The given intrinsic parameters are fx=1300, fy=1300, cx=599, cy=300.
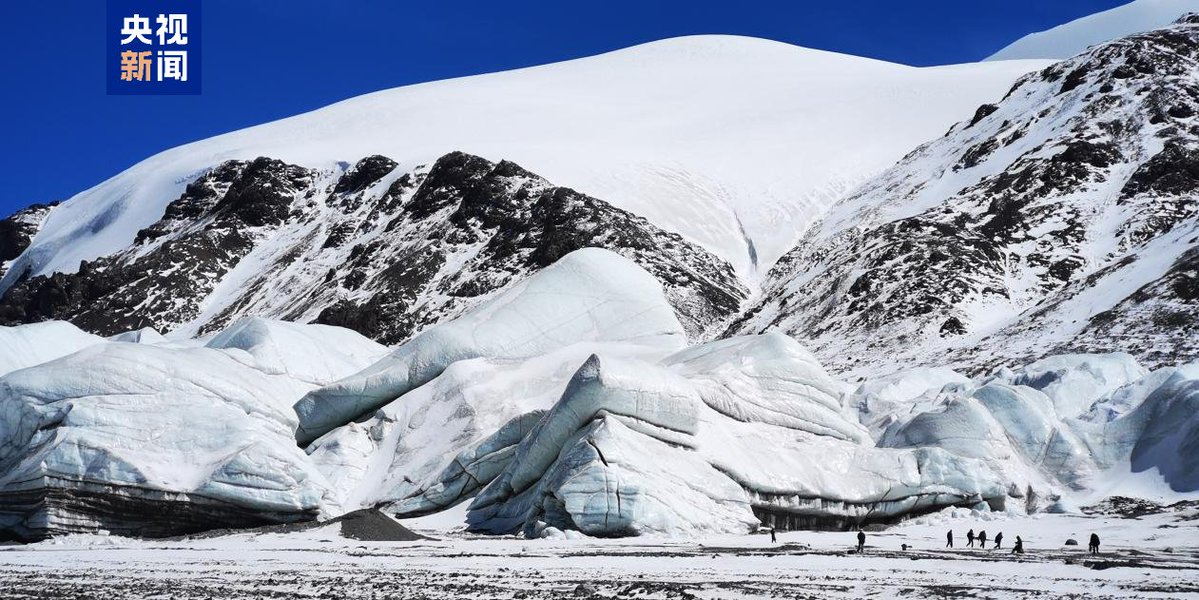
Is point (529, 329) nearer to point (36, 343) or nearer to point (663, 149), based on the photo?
point (36, 343)

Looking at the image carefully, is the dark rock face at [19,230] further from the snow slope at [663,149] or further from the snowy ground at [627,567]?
the snowy ground at [627,567]

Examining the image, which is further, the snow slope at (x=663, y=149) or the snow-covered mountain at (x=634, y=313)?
the snow slope at (x=663, y=149)

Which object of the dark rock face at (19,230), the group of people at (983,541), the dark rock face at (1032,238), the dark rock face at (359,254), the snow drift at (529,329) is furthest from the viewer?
the dark rock face at (19,230)

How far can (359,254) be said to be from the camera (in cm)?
13250

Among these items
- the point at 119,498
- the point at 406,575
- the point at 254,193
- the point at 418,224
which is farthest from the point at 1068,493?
the point at 254,193

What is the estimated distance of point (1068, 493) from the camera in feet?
162

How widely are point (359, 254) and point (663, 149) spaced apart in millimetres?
48717

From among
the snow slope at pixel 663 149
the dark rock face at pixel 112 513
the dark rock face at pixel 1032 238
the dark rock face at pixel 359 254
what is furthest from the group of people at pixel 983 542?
the snow slope at pixel 663 149

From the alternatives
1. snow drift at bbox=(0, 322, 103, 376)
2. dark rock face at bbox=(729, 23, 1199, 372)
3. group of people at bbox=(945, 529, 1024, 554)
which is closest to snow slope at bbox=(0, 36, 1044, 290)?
dark rock face at bbox=(729, 23, 1199, 372)

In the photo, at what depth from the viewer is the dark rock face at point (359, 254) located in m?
120

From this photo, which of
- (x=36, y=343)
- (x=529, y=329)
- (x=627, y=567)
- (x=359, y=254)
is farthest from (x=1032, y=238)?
(x=627, y=567)

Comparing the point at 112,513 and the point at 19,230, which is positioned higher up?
the point at 19,230

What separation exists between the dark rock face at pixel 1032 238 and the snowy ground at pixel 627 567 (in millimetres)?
43279

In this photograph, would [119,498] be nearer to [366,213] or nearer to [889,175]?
[366,213]
